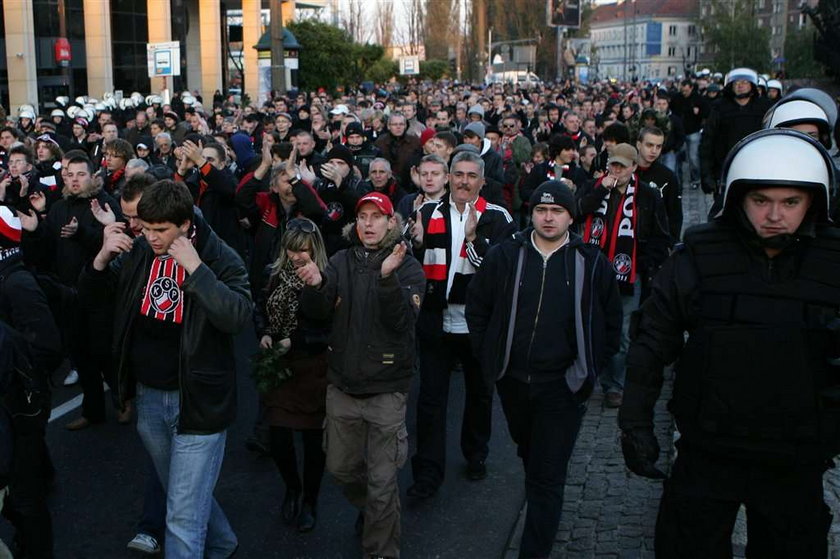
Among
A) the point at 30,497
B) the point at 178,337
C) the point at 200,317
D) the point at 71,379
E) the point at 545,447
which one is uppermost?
the point at 200,317

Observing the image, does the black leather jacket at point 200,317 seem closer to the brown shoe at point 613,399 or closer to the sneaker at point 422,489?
the sneaker at point 422,489

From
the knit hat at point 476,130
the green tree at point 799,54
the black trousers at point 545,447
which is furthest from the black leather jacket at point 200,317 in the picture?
the green tree at point 799,54

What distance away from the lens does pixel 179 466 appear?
431cm

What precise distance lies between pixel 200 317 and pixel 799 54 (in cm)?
4308

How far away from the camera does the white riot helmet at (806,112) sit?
595 cm

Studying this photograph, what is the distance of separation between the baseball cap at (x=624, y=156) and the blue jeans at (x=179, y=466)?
3.81 metres

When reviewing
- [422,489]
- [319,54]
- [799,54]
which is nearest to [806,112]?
[422,489]

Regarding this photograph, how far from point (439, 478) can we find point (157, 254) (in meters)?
2.29

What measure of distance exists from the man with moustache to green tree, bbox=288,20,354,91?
123 ft

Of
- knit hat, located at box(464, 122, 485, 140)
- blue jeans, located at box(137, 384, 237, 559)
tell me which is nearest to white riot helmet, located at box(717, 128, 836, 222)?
blue jeans, located at box(137, 384, 237, 559)

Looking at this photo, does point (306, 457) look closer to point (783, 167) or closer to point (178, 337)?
point (178, 337)

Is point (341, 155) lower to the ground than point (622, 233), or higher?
higher

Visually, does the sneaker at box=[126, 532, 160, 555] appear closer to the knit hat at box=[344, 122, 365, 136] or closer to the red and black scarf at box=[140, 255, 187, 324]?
the red and black scarf at box=[140, 255, 187, 324]

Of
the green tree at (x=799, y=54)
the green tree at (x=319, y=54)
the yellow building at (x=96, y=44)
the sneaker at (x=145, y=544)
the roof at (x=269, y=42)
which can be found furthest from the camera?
the green tree at (x=319, y=54)
